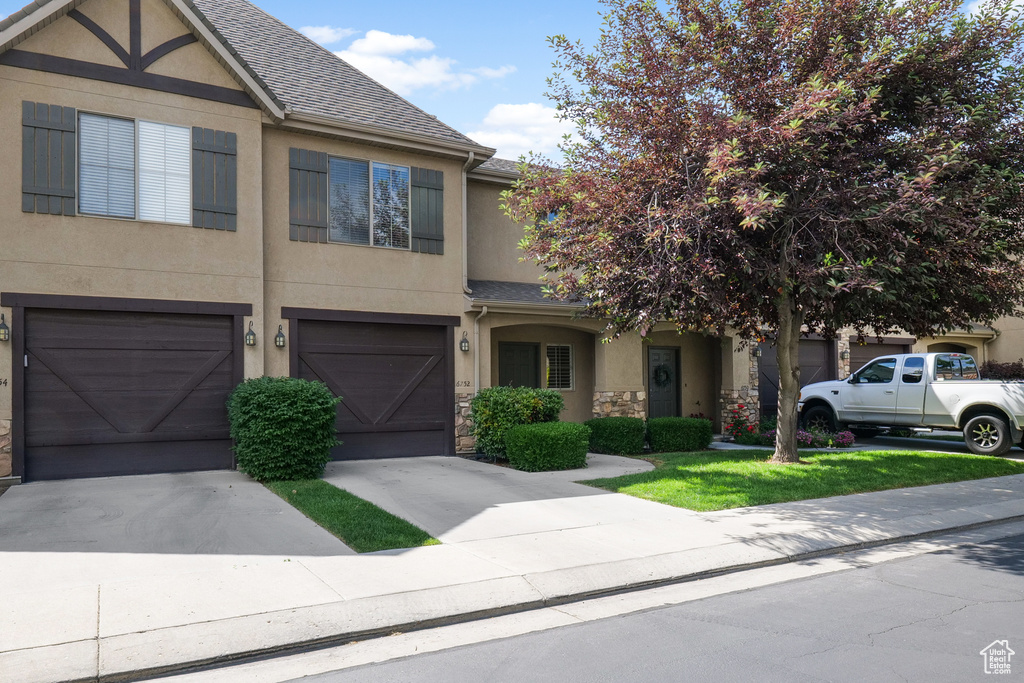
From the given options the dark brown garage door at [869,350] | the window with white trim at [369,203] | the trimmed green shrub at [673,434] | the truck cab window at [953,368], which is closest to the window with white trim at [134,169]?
the window with white trim at [369,203]

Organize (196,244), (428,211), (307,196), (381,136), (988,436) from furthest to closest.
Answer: (988,436) → (428,211) → (381,136) → (307,196) → (196,244)

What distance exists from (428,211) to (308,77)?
3329 millimetres

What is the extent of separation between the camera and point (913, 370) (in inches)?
603

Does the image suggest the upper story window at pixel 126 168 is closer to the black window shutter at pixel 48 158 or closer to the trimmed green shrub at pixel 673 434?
the black window shutter at pixel 48 158

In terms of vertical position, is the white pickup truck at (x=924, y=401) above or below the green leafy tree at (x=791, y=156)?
below

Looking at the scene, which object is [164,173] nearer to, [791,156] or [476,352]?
[476,352]

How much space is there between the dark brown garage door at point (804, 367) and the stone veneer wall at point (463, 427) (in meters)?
8.13

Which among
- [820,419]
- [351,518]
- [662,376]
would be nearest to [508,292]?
[662,376]

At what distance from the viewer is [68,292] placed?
10203 mm

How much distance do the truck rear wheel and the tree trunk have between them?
16.4 feet

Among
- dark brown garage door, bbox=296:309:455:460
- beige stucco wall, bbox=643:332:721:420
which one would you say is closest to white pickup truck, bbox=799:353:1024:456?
beige stucco wall, bbox=643:332:721:420

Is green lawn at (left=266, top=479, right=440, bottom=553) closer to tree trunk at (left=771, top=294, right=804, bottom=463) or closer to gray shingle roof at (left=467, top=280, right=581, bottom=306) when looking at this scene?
gray shingle roof at (left=467, top=280, right=581, bottom=306)

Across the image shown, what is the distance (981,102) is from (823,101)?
10.8 feet

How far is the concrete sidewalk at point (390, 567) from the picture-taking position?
4.80 metres
